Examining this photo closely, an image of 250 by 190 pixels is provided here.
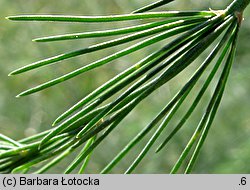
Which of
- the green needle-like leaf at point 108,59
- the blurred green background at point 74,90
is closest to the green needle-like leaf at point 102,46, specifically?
the green needle-like leaf at point 108,59

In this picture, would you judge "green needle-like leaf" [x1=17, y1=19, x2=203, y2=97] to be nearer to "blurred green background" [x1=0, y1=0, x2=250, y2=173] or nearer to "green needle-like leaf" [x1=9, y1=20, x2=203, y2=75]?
"green needle-like leaf" [x1=9, y1=20, x2=203, y2=75]

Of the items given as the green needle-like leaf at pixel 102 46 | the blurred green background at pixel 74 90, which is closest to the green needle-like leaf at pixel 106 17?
the green needle-like leaf at pixel 102 46

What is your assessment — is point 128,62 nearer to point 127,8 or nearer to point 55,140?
point 127,8

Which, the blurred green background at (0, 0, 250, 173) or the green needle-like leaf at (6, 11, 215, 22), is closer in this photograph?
the green needle-like leaf at (6, 11, 215, 22)

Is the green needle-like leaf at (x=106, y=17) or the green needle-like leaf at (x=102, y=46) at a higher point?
the green needle-like leaf at (x=106, y=17)

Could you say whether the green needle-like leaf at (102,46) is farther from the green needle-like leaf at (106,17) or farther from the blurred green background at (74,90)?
the blurred green background at (74,90)

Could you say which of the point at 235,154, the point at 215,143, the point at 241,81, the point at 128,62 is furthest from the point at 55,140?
the point at 128,62

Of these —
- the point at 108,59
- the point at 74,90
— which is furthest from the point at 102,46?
the point at 74,90

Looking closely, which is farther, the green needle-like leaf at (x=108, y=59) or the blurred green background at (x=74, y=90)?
the blurred green background at (x=74, y=90)

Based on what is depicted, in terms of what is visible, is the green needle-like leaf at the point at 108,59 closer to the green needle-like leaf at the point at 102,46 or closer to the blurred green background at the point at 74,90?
the green needle-like leaf at the point at 102,46

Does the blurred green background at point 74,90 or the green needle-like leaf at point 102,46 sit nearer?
the green needle-like leaf at point 102,46

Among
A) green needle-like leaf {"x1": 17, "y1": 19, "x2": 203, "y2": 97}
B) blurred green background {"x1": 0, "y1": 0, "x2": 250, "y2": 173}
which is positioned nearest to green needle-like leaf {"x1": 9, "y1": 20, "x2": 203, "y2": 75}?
green needle-like leaf {"x1": 17, "y1": 19, "x2": 203, "y2": 97}

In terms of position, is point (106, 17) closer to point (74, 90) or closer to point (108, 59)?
→ point (108, 59)
